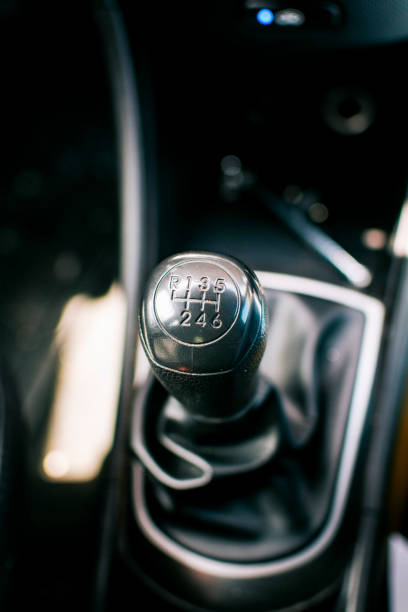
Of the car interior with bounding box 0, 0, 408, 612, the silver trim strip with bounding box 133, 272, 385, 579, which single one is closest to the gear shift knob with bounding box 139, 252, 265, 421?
the car interior with bounding box 0, 0, 408, 612

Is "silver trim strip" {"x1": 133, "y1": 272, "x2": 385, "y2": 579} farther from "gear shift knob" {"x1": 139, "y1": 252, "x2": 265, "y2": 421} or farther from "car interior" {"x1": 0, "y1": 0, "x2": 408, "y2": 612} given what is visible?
"gear shift knob" {"x1": 139, "y1": 252, "x2": 265, "y2": 421}

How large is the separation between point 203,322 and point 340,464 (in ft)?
1.03

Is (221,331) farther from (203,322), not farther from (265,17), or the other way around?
(265,17)

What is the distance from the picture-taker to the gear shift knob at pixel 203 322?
0.33 m

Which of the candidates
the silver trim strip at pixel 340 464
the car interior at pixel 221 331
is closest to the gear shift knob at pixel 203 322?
the car interior at pixel 221 331

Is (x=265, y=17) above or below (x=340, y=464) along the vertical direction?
above

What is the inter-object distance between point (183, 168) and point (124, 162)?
19 cm

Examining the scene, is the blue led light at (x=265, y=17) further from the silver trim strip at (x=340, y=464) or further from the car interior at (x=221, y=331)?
the silver trim strip at (x=340, y=464)

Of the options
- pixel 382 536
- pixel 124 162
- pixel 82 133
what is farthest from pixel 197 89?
pixel 382 536

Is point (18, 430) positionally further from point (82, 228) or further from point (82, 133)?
point (82, 133)

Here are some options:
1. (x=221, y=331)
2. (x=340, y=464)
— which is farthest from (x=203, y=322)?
(x=340, y=464)

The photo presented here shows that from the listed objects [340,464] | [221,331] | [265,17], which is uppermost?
[265,17]

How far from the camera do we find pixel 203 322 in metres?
0.33

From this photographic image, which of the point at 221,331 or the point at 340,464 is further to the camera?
the point at 340,464
